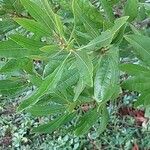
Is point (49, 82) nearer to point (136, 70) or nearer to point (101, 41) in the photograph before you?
point (101, 41)

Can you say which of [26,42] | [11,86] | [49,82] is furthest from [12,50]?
[11,86]

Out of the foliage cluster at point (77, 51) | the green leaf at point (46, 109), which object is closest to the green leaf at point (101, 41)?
the foliage cluster at point (77, 51)

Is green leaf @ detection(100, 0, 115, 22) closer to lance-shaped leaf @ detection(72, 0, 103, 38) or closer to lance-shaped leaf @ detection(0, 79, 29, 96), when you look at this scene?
lance-shaped leaf @ detection(72, 0, 103, 38)

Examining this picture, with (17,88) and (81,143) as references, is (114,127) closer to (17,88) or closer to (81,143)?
(81,143)

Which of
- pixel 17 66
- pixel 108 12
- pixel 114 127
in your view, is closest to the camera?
pixel 108 12

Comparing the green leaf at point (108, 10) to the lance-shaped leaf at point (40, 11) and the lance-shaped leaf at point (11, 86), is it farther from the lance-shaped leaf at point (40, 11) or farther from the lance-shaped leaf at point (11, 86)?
the lance-shaped leaf at point (11, 86)

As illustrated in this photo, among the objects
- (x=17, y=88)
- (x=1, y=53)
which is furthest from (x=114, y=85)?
(x=17, y=88)
